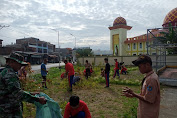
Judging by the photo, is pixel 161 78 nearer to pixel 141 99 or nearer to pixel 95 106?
pixel 95 106

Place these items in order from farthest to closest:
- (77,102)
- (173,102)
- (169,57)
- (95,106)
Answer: (169,57) < (173,102) < (95,106) < (77,102)

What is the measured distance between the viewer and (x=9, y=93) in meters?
2.13

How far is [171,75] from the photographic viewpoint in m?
9.24

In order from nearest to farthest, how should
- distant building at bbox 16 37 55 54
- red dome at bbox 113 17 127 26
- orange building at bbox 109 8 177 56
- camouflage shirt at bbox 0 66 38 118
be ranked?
camouflage shirt at bbox 0 66 38 118 < orange building at bbox 109 8 177 56 < red dome at bbox 113 17 127 26 < distant building at bbox 16 37 55 54

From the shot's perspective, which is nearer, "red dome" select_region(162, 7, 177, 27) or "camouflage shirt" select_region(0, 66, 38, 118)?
"camouflage shirt" select_region(0, 66, 38, 118)

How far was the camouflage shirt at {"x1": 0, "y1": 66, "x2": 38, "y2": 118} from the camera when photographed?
2.08m

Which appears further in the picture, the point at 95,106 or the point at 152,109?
the point at 95,106

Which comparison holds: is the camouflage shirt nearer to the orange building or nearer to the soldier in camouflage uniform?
the soldier in camouflage uniform

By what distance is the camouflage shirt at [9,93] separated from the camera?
6.83 feet

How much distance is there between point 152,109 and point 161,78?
8184 millimetres

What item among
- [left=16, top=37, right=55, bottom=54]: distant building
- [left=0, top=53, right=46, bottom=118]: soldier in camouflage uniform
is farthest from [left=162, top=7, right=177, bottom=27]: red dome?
[left=16, top=37, right=55, bottom=54]: distant building

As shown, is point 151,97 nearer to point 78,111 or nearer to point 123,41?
point 78,111

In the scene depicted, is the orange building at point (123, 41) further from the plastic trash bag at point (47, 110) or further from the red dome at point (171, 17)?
the plastic trash bag at point (47, 110)

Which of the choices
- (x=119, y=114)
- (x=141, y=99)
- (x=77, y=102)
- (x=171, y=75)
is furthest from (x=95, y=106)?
(x=171, y=75)
